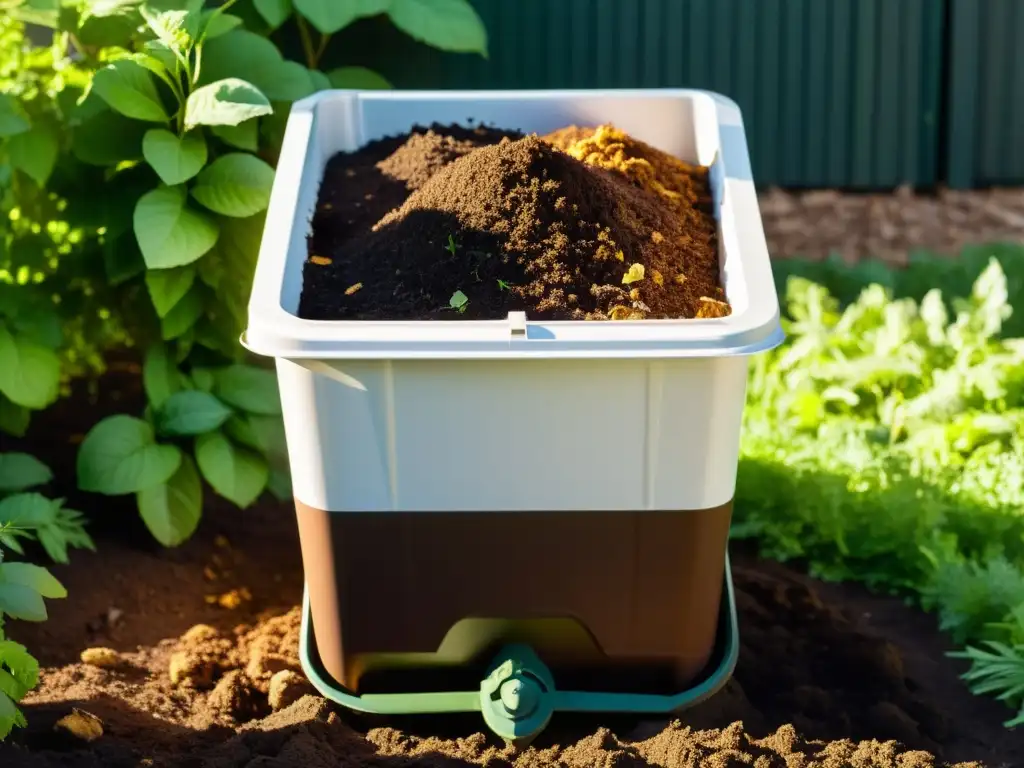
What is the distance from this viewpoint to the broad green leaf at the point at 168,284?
258cm

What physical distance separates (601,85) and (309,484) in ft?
10.0

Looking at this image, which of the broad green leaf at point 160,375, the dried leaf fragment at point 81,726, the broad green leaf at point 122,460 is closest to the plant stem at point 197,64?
the broad green leaf at point 160,375

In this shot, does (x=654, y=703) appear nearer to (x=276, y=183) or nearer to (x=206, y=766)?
(x=206, y=766)

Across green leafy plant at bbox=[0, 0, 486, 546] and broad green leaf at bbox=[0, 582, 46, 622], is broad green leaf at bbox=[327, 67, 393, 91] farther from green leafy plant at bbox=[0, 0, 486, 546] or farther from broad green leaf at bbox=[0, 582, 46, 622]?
broad green leaf at bbox=[0, 582, 46, 622]

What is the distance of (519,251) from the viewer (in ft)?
6.63

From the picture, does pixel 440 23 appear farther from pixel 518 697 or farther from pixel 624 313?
pixel 518 697

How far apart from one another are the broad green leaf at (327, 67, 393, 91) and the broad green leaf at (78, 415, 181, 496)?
1.06m

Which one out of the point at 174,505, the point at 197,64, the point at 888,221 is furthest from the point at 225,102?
the point at 888,221

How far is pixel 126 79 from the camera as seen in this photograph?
246cm

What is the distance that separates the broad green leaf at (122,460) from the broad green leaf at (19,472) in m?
0.12

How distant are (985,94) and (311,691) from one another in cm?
382

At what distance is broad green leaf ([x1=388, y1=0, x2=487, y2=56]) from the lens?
3.29 meters

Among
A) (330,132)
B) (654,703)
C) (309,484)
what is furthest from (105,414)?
(654,703)

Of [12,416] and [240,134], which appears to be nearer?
[240,134]
